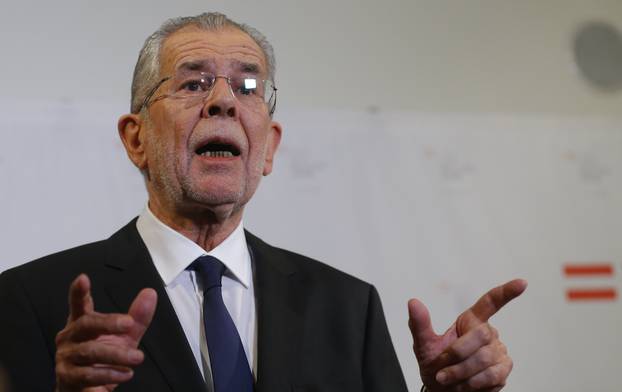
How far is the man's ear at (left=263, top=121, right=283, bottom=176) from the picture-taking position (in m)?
1.70

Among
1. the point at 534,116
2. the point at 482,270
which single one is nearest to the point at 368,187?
the point at 482,270

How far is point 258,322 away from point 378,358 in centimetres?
29

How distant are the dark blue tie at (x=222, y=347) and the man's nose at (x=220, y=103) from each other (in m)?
0.37

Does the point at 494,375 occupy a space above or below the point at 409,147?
below

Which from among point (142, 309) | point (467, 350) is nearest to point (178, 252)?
point (142, 309)

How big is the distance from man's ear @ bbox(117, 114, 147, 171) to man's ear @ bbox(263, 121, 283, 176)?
10.8 inches

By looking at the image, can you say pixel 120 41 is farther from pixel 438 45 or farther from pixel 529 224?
pixel 529 224

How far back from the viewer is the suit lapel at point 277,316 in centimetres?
139

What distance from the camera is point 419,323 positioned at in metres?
1.32

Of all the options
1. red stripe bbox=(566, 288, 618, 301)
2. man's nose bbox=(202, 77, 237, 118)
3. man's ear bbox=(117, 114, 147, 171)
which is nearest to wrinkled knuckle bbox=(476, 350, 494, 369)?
man's nose bbox=(202, 77, 237, 118)

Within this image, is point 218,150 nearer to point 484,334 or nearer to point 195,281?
point 195,281

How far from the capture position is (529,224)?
8.47ft

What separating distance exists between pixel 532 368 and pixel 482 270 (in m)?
0.36

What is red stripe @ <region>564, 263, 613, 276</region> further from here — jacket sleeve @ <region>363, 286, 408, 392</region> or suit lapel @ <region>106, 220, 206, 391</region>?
suit lapel @ <region>106, 220, 206, 391</region>
